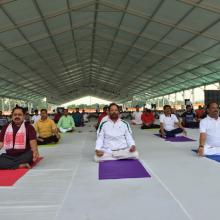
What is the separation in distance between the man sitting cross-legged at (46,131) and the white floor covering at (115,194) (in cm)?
392

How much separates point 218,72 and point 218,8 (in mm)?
12803

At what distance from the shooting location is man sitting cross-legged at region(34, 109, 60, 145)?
36.5ft

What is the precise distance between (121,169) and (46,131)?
5377mm

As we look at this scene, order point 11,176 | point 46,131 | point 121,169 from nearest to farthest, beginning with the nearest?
1. point 11,176
2. point 121,169
3. point 46,131

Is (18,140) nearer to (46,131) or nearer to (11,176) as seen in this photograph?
(11,176)

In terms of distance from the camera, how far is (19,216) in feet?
12.7

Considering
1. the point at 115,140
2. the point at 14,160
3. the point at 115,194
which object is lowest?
the point at 115,194

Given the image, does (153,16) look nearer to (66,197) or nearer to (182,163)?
(182,163)

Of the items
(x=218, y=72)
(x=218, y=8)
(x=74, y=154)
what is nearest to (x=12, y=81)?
(x=218, y=72)

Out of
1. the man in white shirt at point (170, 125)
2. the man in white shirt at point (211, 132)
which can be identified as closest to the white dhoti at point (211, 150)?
the man in white shirt at point (211, 132)

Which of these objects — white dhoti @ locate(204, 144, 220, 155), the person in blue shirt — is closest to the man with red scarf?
white dhoti @ locate(204, 144, 220, 155)

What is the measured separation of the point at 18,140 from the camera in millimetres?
6859

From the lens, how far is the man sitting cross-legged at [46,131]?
11.1 metres

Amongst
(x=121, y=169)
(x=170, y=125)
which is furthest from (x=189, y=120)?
(x=121, y=169)
